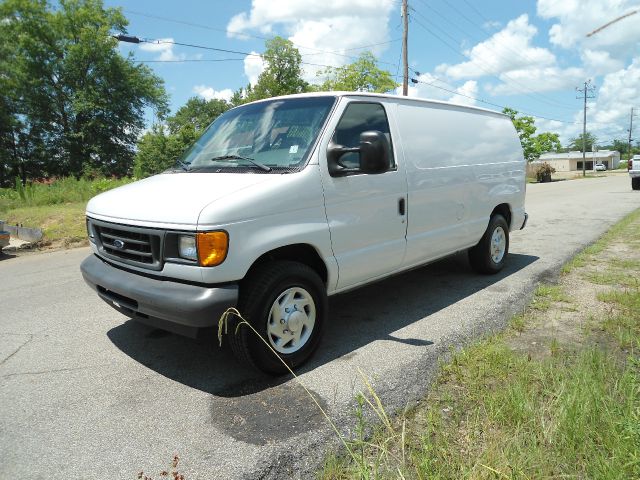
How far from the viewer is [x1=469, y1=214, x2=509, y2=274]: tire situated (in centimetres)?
591

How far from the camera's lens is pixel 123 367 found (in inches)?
144

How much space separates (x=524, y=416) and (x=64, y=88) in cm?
4447

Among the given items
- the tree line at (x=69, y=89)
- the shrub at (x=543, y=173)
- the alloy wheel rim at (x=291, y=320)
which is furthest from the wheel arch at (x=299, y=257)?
the shrub at (x=543, y=173)

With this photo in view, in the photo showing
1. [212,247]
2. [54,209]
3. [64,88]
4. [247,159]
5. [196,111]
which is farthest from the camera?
[196,111]

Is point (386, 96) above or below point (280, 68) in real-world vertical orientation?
below

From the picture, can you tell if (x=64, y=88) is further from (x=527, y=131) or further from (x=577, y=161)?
(x=577, y=161)

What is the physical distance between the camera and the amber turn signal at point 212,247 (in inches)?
116

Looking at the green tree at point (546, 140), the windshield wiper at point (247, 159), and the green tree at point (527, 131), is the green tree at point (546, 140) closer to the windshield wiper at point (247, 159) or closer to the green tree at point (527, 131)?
the green tree at point (527, 131)

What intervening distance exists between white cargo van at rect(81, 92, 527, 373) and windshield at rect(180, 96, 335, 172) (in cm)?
1

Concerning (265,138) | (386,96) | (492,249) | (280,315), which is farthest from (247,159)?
(492,249)

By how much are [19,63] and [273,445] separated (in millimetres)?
43652

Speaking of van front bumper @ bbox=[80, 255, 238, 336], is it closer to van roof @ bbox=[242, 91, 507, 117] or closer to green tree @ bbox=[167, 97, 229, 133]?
van roof @ bbox=[242, 91, 507, 117]

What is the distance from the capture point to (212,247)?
2.95 m

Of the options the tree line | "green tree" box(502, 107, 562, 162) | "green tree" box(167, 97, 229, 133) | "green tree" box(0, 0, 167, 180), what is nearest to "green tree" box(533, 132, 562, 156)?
"green tree" box(502, 107, 562, 162)
